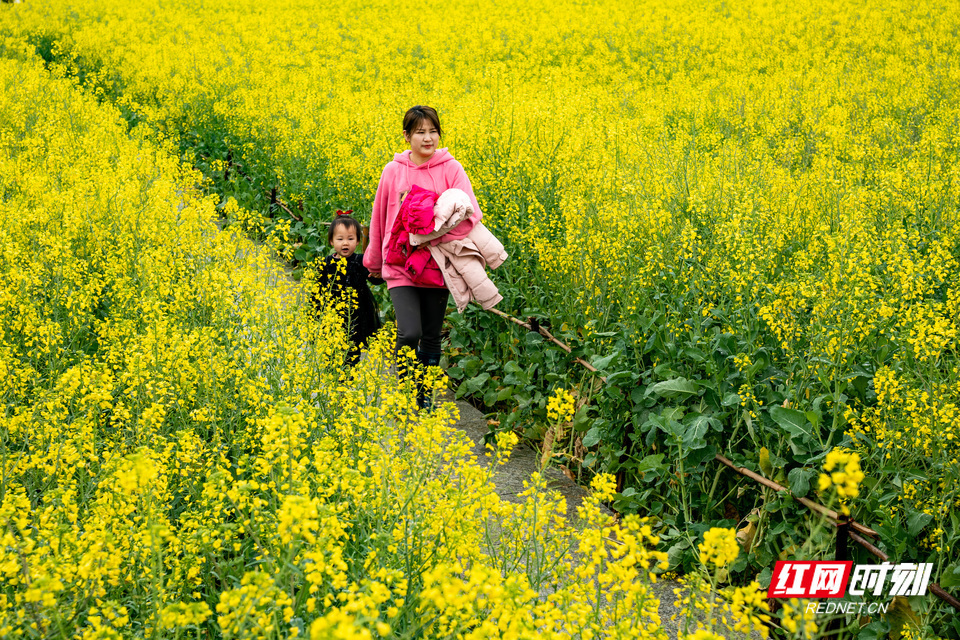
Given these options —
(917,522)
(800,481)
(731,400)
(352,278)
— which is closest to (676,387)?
(731,400)

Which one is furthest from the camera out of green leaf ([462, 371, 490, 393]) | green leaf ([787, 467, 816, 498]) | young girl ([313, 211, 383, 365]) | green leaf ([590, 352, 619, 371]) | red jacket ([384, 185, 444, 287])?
green leaf ([462, 371, 490, 393])

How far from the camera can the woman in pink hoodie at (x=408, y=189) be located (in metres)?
4.90

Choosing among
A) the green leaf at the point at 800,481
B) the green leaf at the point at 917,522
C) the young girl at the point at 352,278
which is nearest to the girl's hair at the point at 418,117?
the young girl at the point at 352,278

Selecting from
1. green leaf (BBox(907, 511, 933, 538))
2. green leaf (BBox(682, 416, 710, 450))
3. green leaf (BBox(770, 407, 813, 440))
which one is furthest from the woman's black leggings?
green leaf (BBox(907, 511, 933, 538))

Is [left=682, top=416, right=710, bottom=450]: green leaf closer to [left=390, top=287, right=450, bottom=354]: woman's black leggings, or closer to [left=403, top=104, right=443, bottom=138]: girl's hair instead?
[left=390, top=287, right=450, bottom=354]: woman's black leggings

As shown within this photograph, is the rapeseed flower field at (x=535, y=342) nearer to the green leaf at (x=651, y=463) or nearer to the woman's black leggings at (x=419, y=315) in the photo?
the green leaf at (x=651, y=463)

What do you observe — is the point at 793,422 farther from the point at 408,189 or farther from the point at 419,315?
the point at 408,189

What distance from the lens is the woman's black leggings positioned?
4973 millimetres

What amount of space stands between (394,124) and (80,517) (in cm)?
655

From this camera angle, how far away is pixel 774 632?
136 inches

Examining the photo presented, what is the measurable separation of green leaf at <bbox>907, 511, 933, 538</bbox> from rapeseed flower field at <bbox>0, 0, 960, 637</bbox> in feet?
0.05

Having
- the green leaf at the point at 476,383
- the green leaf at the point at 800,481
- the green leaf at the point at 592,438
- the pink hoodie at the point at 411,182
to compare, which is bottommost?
the green leaf at the point at 476,383

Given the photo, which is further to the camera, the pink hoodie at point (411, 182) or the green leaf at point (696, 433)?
the pink hoodie at point (411, 182)

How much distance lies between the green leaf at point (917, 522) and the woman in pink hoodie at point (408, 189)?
281 cm
